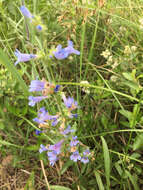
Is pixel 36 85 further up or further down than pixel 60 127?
further up

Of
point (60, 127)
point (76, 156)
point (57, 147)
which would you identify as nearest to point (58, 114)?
point (60, 127)

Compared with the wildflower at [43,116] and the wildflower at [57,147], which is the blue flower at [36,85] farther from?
the wildflower at [57,147]

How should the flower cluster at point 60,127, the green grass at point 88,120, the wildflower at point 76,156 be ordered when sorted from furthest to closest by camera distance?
the green grass at point 88,120, the wildflower at point 76,156, the flower cluster at point 60,127

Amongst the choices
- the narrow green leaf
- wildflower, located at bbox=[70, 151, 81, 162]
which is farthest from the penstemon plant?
the narrow green leaf

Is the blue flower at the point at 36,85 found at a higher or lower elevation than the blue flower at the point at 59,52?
lower

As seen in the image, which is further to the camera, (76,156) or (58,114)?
(76,156)

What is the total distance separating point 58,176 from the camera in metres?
1.74

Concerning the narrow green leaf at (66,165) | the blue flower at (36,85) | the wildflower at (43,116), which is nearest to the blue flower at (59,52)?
the blue flower at (36,85)

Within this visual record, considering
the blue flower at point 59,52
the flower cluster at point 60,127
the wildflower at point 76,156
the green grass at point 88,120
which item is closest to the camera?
the blue flower at point 59,52

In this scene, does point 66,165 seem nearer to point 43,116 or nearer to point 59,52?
point 43,116

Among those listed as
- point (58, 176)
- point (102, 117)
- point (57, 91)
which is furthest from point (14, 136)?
point (57, 91)

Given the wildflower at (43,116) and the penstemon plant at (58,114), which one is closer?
the penstemon plant at (58,114)

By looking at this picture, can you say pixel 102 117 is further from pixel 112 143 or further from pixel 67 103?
pixel 67 103

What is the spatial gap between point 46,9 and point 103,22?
60cm
